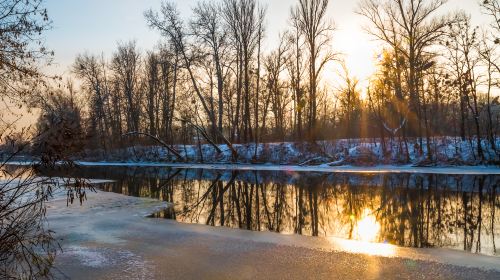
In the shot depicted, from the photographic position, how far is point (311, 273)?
252 inches

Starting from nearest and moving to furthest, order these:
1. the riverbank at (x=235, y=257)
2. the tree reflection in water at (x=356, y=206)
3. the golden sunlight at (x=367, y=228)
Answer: the riverbank at (x=235, y=257), the golden sunlight at (x=367, y=228), the tree reflection in water at (x=356, y=206)

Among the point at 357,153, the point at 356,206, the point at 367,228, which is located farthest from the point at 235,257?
the point at 357,153

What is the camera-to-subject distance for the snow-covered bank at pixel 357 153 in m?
27.4

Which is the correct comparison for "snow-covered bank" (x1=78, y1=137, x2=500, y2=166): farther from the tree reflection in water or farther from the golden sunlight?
the golden sunlight

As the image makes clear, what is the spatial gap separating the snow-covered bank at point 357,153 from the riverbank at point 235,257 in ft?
70.5

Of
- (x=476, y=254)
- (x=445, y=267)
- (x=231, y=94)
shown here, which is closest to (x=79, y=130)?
(x=445, y=267)

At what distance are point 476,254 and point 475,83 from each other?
2673 centimetres

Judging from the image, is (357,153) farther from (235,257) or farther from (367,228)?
(235,257)

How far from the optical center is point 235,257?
7.46 m

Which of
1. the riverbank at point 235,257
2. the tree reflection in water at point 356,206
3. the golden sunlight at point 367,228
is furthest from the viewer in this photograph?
the tree reflection in water at point 356,206

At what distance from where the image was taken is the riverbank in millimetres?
6461

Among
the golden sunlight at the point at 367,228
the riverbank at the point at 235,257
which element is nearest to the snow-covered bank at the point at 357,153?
the golden sunlight at the point at 367,228

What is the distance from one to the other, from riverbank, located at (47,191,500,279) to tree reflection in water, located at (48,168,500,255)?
1190mm

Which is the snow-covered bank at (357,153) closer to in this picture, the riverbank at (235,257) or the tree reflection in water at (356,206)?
the tree reflection in water at (356,206)
